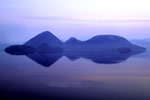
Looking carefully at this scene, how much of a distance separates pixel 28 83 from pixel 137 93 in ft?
4.76

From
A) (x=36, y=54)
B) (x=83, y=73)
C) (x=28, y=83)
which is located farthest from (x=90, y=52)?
(x=28, y=83)

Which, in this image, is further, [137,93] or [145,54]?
[145,54]

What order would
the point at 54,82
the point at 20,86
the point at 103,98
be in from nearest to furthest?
the point at 103,98
the point at 20,86
the point at 54,82

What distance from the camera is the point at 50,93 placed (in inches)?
119

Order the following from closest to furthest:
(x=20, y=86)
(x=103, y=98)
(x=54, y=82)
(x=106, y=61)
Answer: (x=103, y=98) → (x=20, y=86) → (x=54, y=82) → (x=106, y=61)

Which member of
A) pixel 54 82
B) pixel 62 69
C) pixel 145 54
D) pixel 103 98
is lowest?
pixel 103 98

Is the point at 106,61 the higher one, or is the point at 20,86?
the point at 106,61

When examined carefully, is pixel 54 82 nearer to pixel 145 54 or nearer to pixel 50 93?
→ pixel 50 93

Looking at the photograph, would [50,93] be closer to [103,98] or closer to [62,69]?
[103,98]

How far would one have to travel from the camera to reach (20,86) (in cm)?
329

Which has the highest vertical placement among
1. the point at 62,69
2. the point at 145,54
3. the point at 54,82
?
the point at 145,54

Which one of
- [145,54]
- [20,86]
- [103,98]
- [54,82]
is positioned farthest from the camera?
[145,54]

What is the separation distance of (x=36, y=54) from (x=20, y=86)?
1159mm

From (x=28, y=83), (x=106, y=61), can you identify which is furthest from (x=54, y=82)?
(x=106, y=61)
